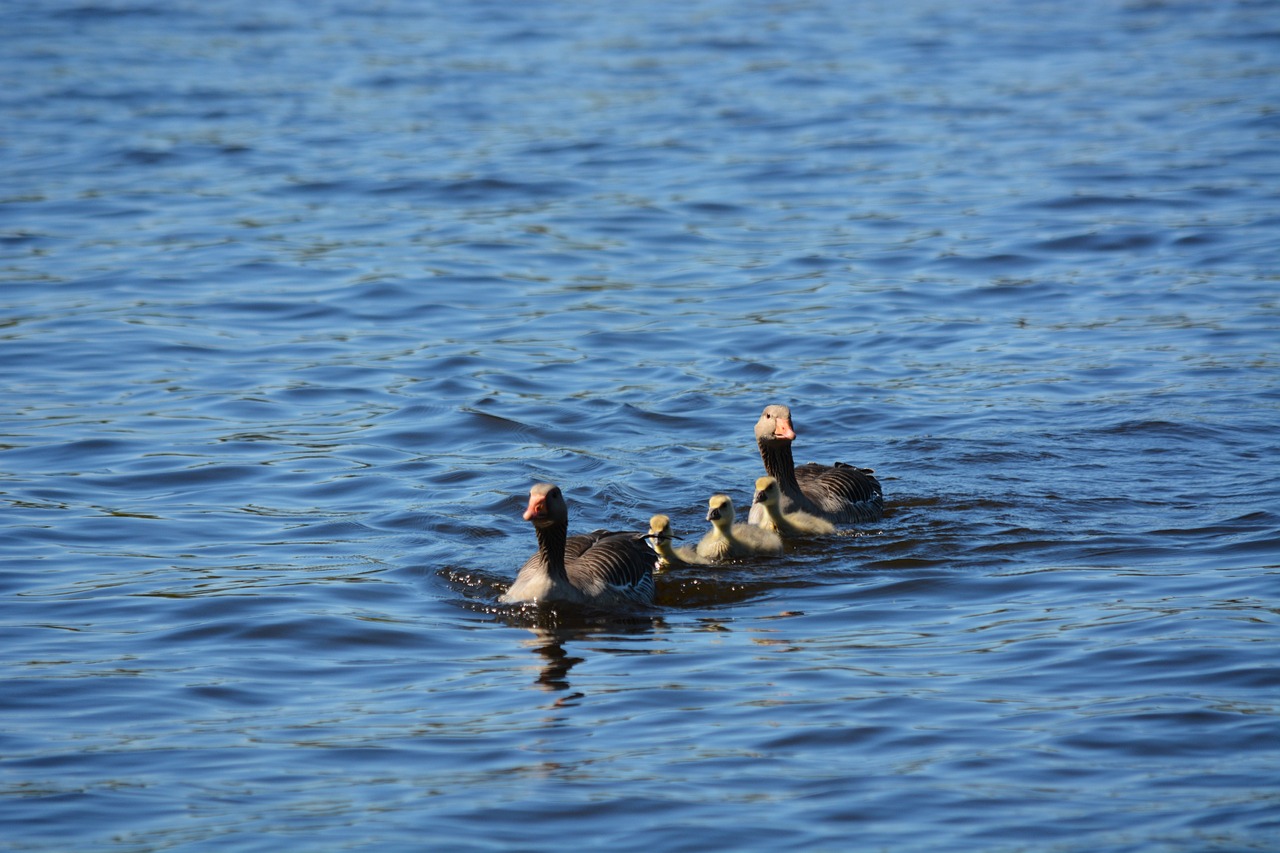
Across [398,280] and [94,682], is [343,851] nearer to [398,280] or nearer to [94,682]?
[94,682]

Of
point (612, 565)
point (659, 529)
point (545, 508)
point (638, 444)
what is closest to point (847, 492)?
point (659, 529)

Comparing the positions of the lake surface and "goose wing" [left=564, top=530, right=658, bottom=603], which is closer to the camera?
the lake surface

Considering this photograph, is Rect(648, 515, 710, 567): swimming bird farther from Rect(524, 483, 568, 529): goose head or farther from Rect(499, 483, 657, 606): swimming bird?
Rect(524, 483, 568, 529): goose head

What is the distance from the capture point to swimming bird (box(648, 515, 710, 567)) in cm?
1159

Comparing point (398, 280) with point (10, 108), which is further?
point (10, 108)

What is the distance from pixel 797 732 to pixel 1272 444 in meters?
6.97

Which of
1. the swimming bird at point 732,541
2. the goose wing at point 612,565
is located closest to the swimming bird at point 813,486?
the swimming bird at point 732,541

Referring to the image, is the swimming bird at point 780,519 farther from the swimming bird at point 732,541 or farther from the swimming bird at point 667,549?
the swimming bird at point 667,549

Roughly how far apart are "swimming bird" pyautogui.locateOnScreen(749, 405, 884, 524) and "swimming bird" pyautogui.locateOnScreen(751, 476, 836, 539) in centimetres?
7

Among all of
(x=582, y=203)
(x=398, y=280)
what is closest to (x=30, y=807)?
(x=398, y=280)

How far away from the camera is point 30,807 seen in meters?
7.93

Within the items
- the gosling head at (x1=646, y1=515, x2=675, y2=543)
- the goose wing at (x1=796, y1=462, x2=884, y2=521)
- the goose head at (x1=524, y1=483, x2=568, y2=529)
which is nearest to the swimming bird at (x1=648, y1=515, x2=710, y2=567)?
the gosling head at (x1=646, y1=515, x2=675, y2=543)

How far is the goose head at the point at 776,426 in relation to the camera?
487 inches

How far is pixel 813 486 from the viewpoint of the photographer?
12.7m
